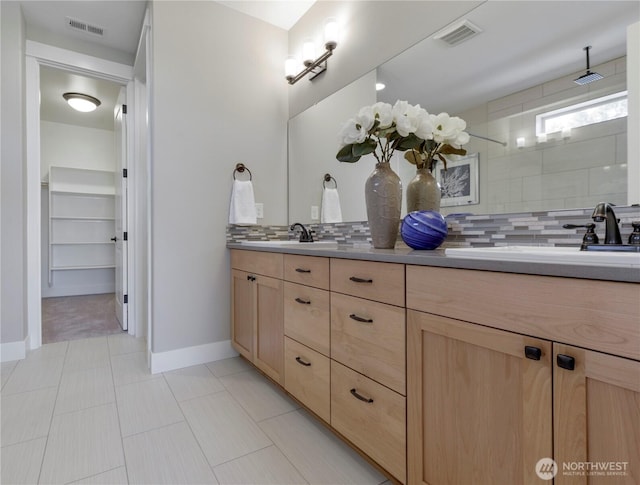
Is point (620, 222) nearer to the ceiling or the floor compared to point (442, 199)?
nearer to the floor

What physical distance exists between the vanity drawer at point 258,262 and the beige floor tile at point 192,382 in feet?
2.38

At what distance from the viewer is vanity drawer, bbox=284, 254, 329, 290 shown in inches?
53.8

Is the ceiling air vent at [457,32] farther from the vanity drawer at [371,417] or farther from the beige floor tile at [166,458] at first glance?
the beige floor tile at [166,458]

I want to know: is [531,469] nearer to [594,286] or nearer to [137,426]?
[594,286]

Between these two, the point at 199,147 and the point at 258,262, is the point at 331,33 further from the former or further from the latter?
the point at 258,262

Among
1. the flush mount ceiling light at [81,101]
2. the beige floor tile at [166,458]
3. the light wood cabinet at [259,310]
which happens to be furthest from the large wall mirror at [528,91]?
the flush mount ceiling light at [81,101]

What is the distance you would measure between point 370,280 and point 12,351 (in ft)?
9.31

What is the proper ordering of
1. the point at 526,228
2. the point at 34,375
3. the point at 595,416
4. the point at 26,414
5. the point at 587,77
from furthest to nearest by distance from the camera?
the point at 34,375, the point at 26,414, the point at 526,228, the point at 587,77, the point at 595,416

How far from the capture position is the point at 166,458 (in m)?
1.32

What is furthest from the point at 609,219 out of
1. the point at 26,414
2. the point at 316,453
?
the point at 26,414

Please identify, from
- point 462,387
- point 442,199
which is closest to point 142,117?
point 442,199

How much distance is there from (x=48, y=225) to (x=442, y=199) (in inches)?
226

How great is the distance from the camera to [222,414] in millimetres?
1652

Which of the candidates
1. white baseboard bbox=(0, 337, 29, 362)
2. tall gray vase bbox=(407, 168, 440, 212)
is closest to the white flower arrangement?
tall gray vase bbox=(407, 168, 440, 212)
